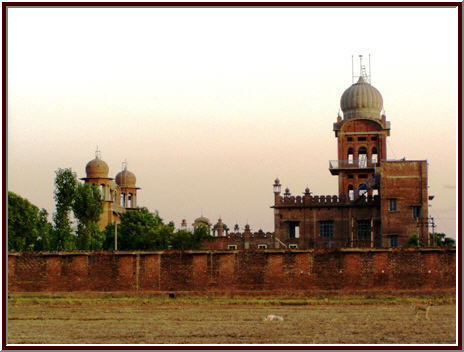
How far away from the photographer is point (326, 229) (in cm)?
5334

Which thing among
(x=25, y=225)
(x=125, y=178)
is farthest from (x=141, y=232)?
(x=125, y=178)

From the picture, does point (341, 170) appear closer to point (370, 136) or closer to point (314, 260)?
point (370, 136)

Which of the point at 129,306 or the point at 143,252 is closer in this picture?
the point at 129,306

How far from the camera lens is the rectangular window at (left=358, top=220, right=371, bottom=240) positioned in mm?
52281

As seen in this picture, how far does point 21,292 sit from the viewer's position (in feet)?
107

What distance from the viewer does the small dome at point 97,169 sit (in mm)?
64375

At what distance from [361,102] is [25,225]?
→ 2383cm

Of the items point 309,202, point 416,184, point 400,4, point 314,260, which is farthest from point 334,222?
point 400,4

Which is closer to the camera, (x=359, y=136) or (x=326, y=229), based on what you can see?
(x=326, y=229)

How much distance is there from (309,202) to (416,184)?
787cm

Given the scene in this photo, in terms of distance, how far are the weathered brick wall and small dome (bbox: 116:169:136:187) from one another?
1637 inches

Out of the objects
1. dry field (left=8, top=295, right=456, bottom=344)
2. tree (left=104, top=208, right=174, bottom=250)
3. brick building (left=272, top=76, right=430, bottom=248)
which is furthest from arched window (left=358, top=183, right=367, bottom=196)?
dry field (left=8, top=295, right=456, bottom=344)

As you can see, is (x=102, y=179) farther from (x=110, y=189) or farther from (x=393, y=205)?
(x=393, y=205)

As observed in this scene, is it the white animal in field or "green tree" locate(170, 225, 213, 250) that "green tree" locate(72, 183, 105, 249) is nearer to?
"green tree" locate(170, 225, 213, 250)
